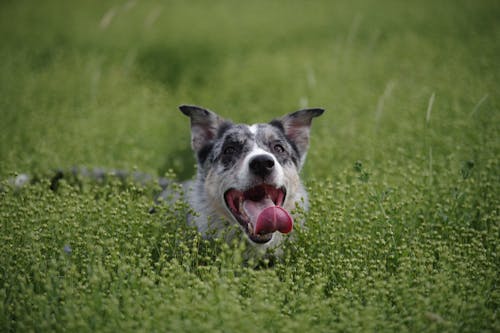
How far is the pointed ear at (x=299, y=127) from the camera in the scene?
215 inches

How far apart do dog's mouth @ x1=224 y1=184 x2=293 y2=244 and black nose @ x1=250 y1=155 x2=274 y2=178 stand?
0.56 feet

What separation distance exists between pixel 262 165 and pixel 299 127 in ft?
4.33

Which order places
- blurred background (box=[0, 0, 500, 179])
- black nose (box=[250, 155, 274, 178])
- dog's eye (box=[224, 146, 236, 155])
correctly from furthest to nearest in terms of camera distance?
1. blurred background (box=[0, 0, 500, 179])
2. dog's eye (box=[224, 146, 236, 155])
3. black nose (box=[250, 155, 274, 178])

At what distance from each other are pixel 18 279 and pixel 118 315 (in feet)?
3.52

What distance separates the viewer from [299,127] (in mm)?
5582

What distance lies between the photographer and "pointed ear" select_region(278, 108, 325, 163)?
5.45 m

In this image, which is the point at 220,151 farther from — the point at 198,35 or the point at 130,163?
the point at 198,35

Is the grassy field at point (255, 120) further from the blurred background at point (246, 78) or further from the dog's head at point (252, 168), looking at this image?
the dog's head at point (252, 168)

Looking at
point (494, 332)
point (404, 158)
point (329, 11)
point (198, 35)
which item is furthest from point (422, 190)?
point (329, 11)

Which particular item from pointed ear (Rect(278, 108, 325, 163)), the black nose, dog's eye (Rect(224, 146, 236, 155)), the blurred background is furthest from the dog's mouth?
the blurred background

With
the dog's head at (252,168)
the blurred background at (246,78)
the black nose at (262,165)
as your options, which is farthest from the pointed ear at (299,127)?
the blurred background at (246,78)

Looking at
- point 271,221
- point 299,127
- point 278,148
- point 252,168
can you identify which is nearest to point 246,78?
point 299,127

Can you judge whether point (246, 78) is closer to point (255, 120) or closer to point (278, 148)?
point (255, 120)

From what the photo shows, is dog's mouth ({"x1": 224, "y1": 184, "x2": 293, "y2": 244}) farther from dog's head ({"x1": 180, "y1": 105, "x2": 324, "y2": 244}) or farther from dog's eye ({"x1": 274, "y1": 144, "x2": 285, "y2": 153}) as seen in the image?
dog's eye ({"x1": 274, "y1": 144, "x2": 285, "y2": 153})
